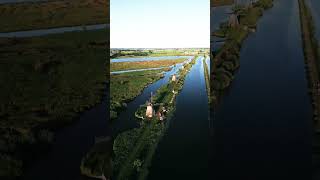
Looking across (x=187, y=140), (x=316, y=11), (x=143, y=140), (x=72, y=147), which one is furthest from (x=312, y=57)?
(x=72, y=147)

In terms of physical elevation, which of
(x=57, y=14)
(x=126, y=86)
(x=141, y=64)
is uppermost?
(x=57, y=14)

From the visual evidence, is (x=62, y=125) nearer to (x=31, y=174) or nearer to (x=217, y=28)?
(x=31, y=174)

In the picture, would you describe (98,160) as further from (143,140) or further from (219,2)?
(219,2)

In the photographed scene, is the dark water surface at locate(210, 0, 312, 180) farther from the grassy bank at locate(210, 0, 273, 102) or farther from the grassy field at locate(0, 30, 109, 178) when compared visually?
the grassy field at locate(0, 30, 109, 178)

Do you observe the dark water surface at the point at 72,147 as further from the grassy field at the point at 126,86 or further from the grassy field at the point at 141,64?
the grassy field at the point at 141,64

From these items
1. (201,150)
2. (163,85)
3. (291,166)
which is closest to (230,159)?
(201,150)
